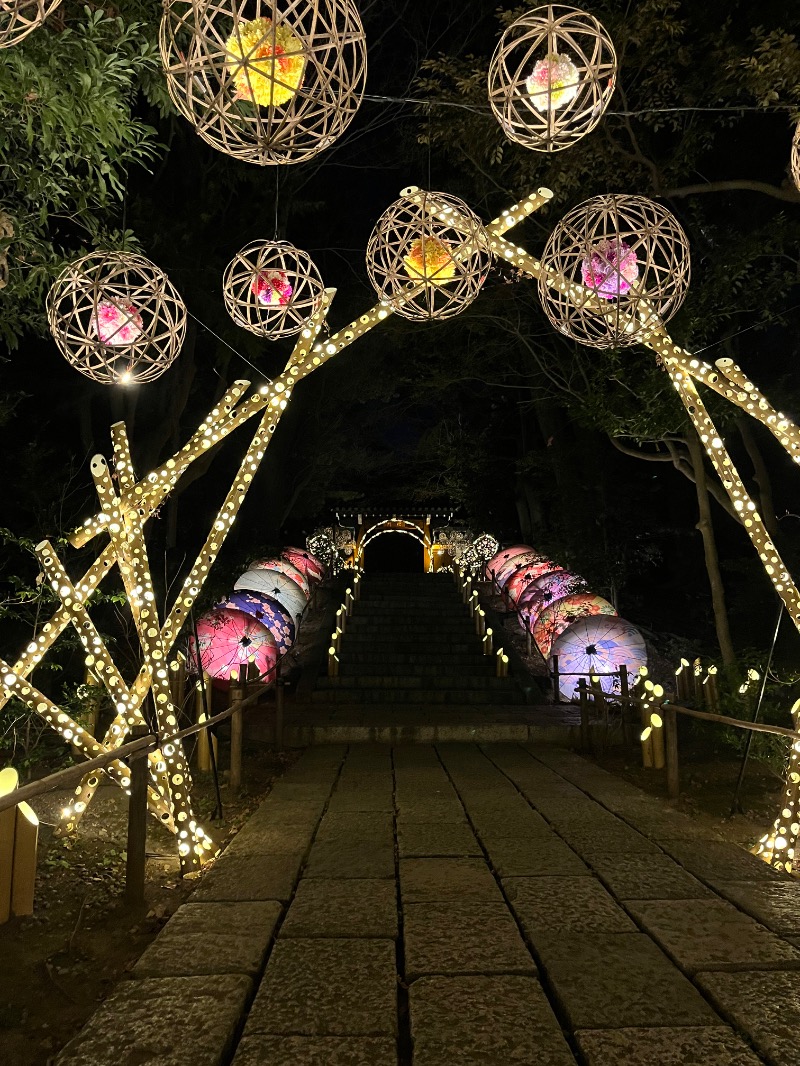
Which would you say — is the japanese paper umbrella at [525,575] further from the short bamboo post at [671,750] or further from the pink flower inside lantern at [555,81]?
the pink flower inside lantern at [555,81]

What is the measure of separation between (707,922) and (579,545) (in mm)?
15864

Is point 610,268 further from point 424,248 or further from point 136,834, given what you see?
point 136,834

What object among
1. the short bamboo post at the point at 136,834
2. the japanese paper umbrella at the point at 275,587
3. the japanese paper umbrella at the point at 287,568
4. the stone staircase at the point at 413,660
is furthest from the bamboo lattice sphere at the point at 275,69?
the japanese paper umbrella at the point at 287,568

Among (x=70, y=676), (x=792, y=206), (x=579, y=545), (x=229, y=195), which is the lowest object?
(x=70, y=676)

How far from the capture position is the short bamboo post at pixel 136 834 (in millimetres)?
4059

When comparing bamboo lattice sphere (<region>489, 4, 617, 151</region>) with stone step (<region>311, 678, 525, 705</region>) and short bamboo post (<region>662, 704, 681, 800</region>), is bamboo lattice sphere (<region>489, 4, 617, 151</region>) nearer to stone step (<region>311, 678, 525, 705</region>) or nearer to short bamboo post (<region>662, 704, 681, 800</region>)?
short bamboo post (<region>662, 704, 681, 800</region>)

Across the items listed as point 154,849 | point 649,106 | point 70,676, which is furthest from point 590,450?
point 154,849

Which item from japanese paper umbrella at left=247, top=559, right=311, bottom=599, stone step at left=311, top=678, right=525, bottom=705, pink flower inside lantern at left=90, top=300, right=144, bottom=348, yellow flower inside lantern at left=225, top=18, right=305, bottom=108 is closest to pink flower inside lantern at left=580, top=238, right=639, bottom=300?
yellow flower inside lantern at left=225, top=18, right=305, bottom=108

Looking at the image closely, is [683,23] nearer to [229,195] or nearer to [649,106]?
[649,106]

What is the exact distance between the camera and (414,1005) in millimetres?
2762

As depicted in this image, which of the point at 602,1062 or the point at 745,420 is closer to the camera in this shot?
the point at 602,1062

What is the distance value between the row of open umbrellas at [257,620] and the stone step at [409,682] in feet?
3.76

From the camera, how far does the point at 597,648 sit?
1246 centimetres

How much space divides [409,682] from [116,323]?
30.9 ft
